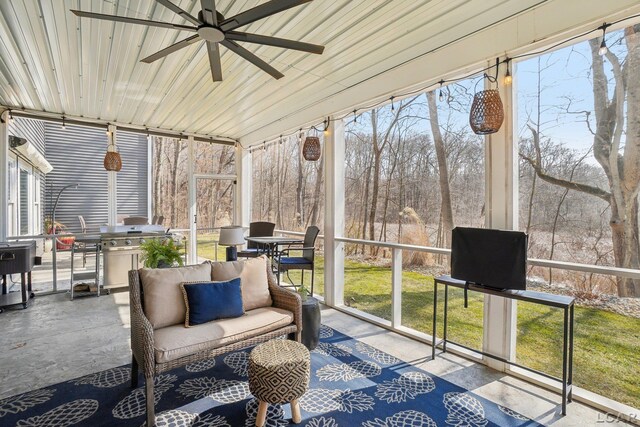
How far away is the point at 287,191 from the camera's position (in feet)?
22.5

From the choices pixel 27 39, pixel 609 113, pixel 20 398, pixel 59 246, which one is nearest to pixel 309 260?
pixel 20 398

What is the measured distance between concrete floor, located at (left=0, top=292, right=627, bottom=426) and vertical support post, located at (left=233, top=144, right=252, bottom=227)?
316 cm

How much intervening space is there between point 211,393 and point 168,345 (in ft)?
1.90

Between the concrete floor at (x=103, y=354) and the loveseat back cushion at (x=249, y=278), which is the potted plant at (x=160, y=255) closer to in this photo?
the loveseat back cushion at (x=249, y=278)

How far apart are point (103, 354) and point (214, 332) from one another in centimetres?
152

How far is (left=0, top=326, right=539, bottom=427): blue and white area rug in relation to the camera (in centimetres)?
211

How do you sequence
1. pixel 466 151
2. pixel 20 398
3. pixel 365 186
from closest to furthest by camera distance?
pixel 20 398, pixel 466 151, pixel 365 186

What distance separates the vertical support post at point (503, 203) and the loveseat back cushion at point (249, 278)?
2.05 metres

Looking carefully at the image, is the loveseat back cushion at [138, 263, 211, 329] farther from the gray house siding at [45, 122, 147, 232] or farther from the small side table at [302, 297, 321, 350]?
the gray house siding at [45, 122, 147, 232]

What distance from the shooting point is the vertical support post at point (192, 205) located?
6.80 meters

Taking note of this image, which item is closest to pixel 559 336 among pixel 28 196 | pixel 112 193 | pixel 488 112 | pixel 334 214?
pixel 488 112

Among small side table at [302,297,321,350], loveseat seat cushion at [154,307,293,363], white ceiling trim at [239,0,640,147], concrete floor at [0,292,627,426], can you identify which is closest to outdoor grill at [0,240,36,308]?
concrete floor at [0,292,627,426]

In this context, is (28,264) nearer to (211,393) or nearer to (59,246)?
(59,246)

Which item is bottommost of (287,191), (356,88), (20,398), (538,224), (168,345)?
(20,398)
